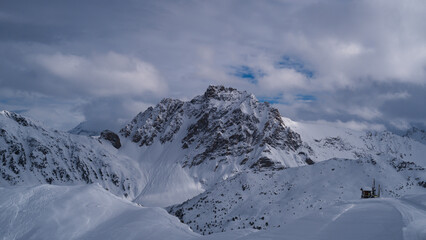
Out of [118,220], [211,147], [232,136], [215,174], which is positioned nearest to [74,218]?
[118,220]

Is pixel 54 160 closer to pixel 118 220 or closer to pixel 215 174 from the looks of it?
pixel 215 174

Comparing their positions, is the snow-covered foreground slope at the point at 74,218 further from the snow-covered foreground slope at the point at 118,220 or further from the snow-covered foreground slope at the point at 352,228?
the snow-covered foreground slope at the point at 352,228

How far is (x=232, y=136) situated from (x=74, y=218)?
522 feet

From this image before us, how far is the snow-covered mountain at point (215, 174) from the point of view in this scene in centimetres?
1027

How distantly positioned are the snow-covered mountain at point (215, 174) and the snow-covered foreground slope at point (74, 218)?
2.2 inches

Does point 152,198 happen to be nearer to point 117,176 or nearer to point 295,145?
point 117,176

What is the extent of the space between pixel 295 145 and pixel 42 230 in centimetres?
16929

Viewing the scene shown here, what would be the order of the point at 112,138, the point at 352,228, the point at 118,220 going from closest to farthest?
the point at 352,228 → the point at 118,220 → the point at 112,138

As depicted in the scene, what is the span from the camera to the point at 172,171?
157 meters

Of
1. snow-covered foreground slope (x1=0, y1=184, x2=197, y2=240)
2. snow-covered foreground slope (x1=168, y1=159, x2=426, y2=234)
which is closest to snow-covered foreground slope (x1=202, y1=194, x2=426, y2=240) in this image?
snow-covered foreground slope (x1=0, y1=184, x2=197, y2=240)

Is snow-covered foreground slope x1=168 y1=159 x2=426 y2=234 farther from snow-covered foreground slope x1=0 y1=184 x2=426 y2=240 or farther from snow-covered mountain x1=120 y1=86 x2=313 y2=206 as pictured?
snow-covered mountain x1=120 y1=86 x2=313 y2=206

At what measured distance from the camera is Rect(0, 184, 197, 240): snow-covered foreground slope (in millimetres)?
9125

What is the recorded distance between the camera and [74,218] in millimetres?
9750

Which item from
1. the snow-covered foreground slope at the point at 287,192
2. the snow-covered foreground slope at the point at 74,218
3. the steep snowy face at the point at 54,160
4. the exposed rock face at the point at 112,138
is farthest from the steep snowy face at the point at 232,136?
the snow-covered foreground slope at the point at 74,218
